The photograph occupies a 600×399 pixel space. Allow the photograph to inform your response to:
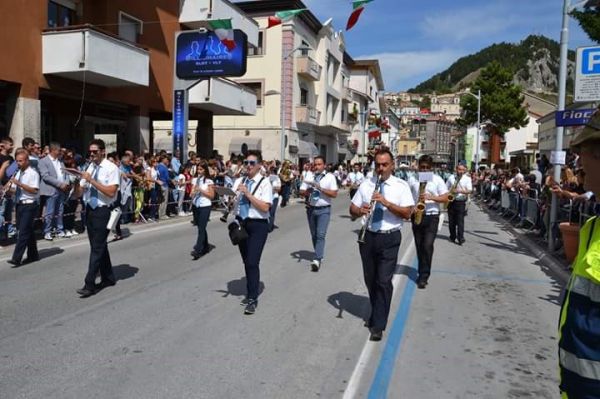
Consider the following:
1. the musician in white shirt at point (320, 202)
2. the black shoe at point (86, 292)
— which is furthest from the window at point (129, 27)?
the black shoe at point (86, 292)

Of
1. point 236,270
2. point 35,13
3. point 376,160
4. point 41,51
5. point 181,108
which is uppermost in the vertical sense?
point 35,13

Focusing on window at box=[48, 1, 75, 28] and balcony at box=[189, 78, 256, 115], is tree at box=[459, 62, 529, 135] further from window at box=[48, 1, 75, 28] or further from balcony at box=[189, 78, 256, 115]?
window at box=[48, 1, 75, 28]

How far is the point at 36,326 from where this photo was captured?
18.1ft

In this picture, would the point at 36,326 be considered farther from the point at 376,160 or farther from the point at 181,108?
the point at 181,108

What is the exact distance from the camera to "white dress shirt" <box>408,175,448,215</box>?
27.9ft

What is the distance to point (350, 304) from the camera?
6.88m

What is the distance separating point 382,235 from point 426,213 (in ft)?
9.99

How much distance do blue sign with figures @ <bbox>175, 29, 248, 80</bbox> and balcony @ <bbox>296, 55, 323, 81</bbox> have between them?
701 inches

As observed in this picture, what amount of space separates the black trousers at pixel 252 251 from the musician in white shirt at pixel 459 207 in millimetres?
7804

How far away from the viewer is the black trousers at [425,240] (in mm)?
8125

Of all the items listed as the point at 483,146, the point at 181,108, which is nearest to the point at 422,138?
the point at 483,146

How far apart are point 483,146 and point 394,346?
256 ft

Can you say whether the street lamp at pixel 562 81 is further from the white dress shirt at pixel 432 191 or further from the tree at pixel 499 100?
the tree at pixel 499 100

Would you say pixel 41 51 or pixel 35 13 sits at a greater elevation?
pixel 35 13
